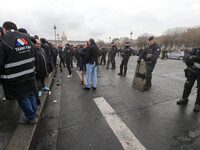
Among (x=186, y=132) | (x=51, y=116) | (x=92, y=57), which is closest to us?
(x=186, y=132)

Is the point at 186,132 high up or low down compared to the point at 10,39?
down

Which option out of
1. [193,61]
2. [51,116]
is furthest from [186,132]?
[51,116]

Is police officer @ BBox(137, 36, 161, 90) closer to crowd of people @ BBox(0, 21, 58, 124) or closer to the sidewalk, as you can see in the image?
the sidewalk

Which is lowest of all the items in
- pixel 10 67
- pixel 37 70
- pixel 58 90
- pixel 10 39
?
pixel 58 90

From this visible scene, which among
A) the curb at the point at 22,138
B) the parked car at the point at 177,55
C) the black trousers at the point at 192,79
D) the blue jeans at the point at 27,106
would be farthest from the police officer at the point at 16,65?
the parked car at the point at 177,55

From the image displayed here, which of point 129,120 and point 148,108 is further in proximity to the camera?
point 148,108

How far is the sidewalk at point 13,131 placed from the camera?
96.1 inches

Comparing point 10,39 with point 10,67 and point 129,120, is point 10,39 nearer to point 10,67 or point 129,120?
point 10,67

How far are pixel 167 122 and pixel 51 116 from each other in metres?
2.78

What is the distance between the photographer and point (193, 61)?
394 cm

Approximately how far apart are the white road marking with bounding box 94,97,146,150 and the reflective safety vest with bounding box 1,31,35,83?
Result: 2.01 metres

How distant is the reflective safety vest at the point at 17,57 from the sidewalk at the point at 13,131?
100 cm

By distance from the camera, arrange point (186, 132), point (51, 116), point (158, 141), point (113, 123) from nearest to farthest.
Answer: point (158, 141)
point (186, 132)
point (113, 123)
point (51, 116)

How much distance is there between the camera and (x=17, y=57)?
2398 millimetres
